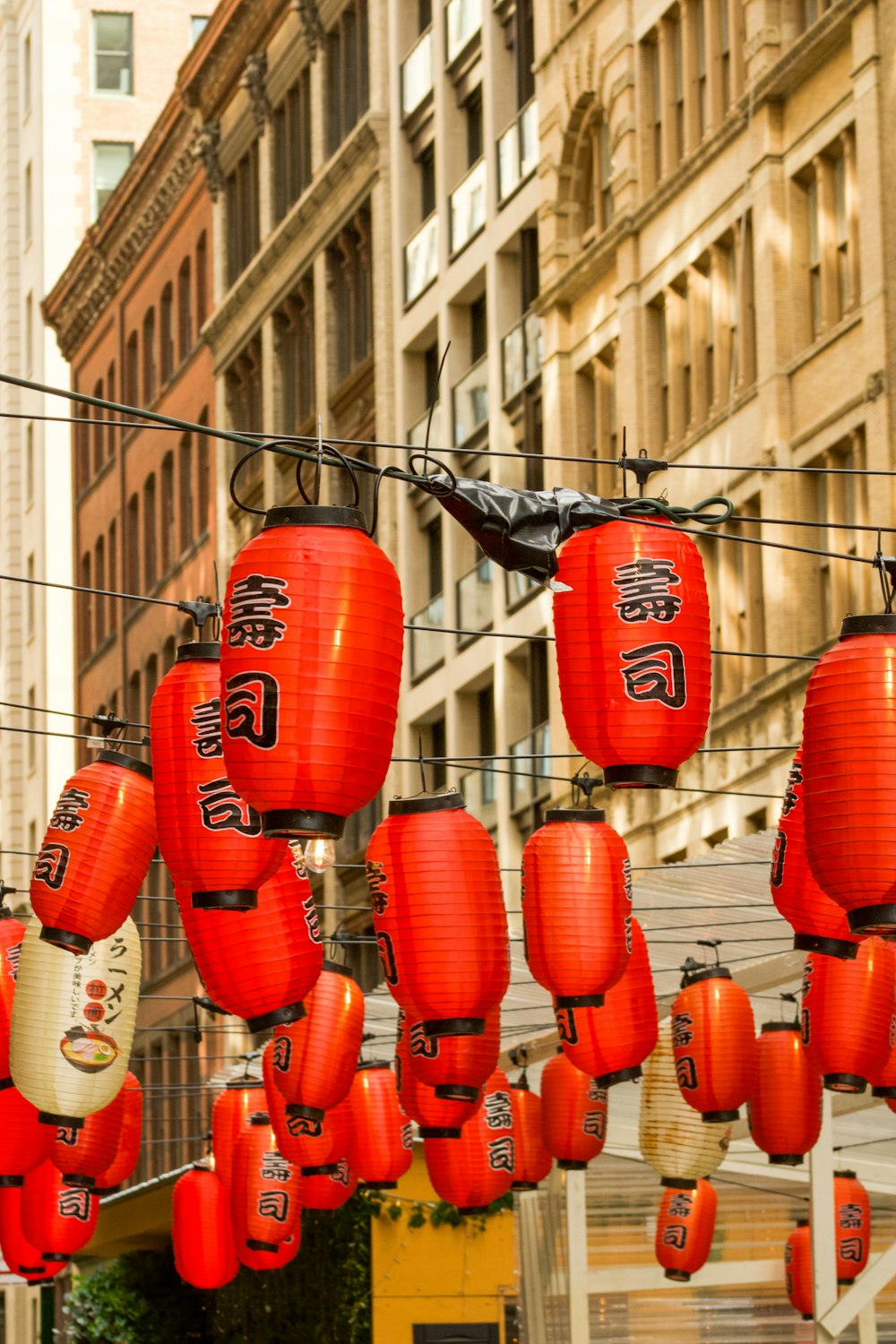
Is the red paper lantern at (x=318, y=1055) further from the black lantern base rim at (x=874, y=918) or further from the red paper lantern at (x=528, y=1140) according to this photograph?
the black lantern base rim at (x=874, y=918)

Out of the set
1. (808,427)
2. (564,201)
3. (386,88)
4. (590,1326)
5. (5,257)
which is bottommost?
(590,1326)

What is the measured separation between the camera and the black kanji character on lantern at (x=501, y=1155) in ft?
59.4

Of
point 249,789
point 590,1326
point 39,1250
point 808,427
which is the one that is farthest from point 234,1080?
point 249,789

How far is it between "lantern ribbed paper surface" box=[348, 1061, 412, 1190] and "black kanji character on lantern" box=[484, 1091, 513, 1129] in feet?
2.74

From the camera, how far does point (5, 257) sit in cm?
7088

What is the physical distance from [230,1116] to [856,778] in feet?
35.9

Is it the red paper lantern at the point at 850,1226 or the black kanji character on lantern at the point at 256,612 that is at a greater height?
the black kanji character on lantern at the point at 256,612

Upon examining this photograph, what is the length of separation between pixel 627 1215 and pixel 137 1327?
12378 millimetres

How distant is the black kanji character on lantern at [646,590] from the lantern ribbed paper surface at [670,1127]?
7457mm

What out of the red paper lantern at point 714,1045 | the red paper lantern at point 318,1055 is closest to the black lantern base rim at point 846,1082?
the red paper lantern at point 714,1045

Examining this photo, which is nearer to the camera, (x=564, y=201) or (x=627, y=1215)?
(x=627, y=1215)

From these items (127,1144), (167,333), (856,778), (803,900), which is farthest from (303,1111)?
(167,333)

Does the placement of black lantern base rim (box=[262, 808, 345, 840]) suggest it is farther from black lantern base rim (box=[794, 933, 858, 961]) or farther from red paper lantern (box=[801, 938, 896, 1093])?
red paper lantern (box=[801, 938, 896, 1093])

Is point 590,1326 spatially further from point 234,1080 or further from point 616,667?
point 616,667
